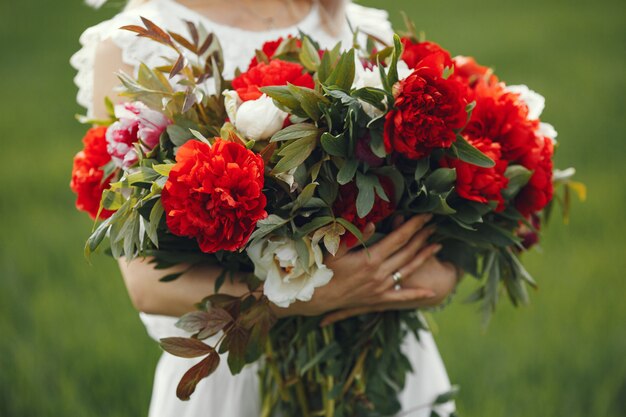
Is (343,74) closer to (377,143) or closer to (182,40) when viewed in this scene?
(377,143)

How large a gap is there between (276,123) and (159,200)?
0.22m

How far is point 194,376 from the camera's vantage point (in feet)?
3.57

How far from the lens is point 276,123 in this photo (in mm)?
1084

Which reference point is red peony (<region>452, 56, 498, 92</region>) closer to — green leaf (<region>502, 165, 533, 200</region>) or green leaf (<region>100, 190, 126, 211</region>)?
green leaf (<region>502, 165, 533, 200</region>)

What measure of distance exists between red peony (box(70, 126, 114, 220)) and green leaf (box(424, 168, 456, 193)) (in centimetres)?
56

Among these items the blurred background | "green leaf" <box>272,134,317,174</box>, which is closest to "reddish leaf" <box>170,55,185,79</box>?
"green leaf" <box>272,134,317,174</box>

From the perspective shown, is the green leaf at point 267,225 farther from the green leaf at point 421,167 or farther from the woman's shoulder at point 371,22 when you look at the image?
the woman's shoulder at point 371,22

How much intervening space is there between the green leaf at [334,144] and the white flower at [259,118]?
86mm

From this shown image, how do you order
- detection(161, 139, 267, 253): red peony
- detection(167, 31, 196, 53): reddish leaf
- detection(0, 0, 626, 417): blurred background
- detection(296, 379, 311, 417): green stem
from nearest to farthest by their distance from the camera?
detection(161, 139, 267, 253): red peony → detection(167, 31, 196, 53): reddish leaf → detection(296, 379, 311, 417): green stem → detection(0, 0, 626, 417): blurred background

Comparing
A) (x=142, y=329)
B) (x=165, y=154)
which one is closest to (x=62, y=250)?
(x=142, y=329)

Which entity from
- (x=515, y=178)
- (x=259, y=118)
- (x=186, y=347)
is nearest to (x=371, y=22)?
(x=515, y=178)

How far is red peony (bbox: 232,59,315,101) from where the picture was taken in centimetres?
112

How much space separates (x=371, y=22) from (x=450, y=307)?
5.45ft

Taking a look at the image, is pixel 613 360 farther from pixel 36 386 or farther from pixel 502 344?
pixel 36 386
